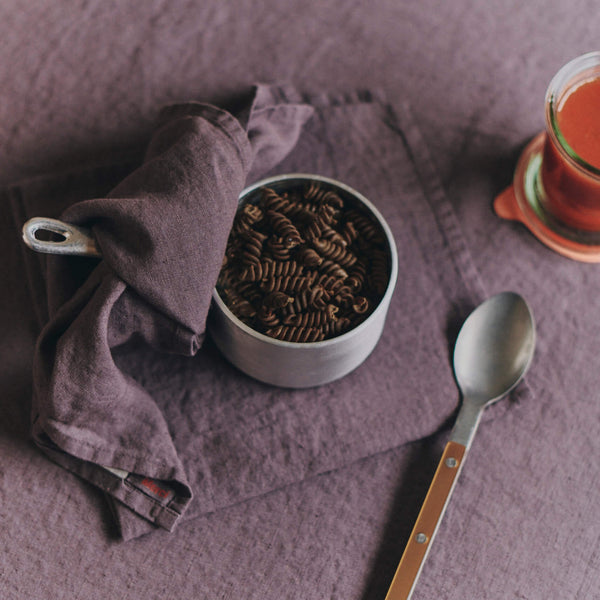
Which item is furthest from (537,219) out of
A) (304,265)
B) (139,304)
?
(139,304)

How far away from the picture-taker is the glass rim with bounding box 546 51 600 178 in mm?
625

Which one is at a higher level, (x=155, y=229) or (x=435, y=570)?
(x=155, y=229)

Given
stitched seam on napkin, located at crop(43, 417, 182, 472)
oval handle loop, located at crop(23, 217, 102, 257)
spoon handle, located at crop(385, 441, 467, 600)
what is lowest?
spoon handle, located at crop(385, 441, 467, 600)

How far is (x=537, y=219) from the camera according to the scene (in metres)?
0.74

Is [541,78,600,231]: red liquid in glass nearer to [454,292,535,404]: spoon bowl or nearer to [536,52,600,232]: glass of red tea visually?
[536,52,600,232]: glass of red tea

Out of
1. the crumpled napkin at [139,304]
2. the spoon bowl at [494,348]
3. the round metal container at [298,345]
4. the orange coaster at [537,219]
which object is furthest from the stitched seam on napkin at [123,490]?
the orange coaster at [537,219]

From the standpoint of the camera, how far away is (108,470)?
0.60 metres

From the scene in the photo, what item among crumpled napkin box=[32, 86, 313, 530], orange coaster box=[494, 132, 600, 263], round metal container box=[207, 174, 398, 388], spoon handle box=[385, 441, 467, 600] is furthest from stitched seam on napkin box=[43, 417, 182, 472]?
orange coaster box=[494, 132, 600, 263]

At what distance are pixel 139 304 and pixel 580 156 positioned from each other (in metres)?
0.46

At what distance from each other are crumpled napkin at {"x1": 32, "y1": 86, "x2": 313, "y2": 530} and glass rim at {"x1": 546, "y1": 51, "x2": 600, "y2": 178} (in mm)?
310

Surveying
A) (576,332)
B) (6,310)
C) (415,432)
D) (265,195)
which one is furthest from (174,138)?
(576,332)

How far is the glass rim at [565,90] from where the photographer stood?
2.05 feet

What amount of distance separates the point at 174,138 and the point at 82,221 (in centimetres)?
13

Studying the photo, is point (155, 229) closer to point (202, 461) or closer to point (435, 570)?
point (202, 461)
